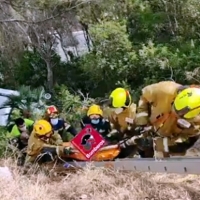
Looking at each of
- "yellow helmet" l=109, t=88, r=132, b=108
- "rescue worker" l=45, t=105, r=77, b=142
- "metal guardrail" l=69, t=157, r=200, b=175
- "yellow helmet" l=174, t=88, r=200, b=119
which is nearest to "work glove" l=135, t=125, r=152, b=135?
"yellow helmet" l=109, t=88, r=132, b=108

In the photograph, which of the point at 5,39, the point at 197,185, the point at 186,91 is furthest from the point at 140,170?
the point at 5,39

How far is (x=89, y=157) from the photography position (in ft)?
22.9

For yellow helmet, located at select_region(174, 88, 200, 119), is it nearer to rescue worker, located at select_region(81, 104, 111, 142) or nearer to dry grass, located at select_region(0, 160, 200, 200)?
dry grass, located at select_region(0, 160, 200, 200)

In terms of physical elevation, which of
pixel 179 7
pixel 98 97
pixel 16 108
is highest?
pixel 179 7

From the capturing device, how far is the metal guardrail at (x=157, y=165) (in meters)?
5.19

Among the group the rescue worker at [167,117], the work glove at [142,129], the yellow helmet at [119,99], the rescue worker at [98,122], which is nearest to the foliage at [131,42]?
the rescue worker at [98,122]

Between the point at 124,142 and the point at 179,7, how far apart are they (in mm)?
6306

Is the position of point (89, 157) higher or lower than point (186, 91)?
lower

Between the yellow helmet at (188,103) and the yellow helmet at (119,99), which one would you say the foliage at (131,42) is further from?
the yellow helmet at (188,103)

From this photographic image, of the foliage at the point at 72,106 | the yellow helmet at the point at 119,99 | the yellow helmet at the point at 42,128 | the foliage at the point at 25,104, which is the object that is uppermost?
the yellow helmet at the point at 119,99

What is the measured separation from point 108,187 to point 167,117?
132 cm

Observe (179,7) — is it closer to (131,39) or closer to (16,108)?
(131,39)

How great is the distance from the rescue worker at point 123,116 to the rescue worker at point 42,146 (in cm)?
86

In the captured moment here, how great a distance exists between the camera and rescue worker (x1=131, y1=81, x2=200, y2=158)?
19.7 feet
